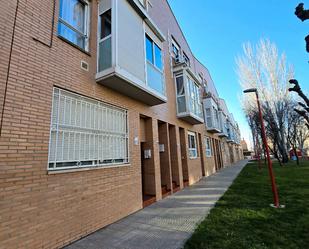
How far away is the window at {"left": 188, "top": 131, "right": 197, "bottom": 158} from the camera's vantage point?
12.2m

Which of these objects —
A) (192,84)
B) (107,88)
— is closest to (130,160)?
(107,88)

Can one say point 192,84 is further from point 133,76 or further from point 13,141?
point 13,141

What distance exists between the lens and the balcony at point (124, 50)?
5320mm

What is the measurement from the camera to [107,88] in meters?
5.75

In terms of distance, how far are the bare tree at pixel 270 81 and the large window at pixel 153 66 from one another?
757 inches

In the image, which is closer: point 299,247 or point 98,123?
point 299,247

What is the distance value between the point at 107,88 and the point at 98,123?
1.20m

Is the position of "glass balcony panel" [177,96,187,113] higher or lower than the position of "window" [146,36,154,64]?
lower

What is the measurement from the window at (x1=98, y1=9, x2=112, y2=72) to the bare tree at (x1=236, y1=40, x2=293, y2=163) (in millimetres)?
22224

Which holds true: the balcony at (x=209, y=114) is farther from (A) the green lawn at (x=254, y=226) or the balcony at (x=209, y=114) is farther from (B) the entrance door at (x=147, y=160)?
(A) the green lawn at (x=254, y=226)

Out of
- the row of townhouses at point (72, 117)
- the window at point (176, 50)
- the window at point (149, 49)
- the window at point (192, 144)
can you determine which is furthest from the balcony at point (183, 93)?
the window at point (149, 49)

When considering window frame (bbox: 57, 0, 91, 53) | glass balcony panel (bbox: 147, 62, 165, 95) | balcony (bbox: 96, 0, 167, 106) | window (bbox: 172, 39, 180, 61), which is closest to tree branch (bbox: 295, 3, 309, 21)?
balcony (bbox: 96, 0, 167, 106)

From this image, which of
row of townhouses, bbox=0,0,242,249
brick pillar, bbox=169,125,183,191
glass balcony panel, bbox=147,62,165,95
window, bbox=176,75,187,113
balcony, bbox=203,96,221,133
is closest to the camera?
row of townhouses, bbox=0,0,242,249

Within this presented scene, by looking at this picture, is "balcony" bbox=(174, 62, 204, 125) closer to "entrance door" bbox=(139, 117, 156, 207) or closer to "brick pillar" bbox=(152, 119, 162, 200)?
"brick pillar" bbox=(152, 119, 162, 200)
